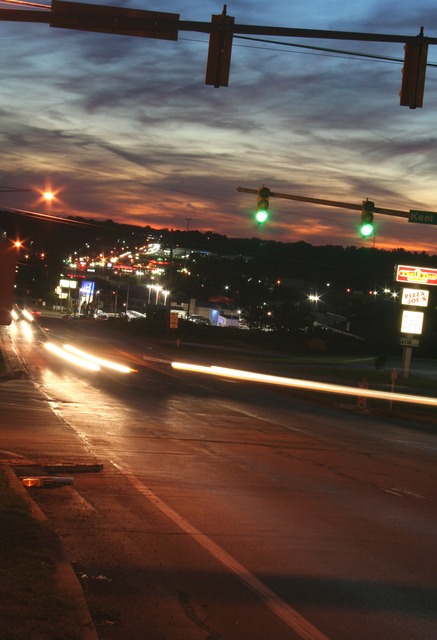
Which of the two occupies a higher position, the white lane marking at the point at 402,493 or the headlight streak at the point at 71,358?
the headlight streak at the point at 71,358

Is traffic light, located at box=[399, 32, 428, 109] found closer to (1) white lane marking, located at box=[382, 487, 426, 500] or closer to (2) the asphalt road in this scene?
(2) the asphalt road

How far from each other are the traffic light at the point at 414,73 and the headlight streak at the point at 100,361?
93.4 feet

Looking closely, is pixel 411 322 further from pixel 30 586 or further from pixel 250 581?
pixel 30 586

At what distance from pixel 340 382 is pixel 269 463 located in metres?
→ 25.5

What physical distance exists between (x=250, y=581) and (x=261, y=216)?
570 inches

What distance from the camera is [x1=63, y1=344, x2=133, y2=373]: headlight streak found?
39344 mm

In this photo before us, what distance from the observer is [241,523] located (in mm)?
10062

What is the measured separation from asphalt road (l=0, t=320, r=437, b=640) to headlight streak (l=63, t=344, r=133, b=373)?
17.1 m

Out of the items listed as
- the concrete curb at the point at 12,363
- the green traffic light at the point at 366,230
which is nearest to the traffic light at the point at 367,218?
the green traffic light at the point at 366,230

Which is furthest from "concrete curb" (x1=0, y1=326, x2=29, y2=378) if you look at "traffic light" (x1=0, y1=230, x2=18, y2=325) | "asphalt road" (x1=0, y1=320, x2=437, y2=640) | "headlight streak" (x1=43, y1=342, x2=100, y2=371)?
"traffic light" (x1=0, y1=230, x2=18, y2=325)

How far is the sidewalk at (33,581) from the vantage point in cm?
539

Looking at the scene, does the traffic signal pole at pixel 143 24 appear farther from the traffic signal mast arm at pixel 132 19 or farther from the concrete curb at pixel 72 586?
the concrete curb at pixel 72 586

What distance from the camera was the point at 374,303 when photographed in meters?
101

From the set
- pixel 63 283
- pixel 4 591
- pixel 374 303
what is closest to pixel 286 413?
pixel 4 591
